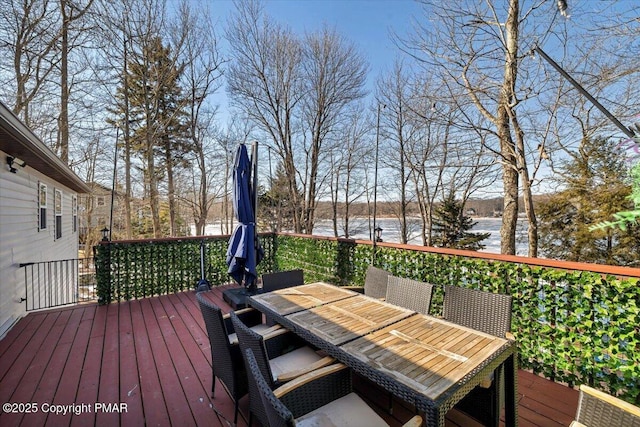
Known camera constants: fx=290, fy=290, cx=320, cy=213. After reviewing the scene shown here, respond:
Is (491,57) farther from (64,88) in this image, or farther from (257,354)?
(64,88)

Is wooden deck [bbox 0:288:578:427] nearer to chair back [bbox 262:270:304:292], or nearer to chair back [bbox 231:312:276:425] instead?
chair back [bbox 231:312:276:425]

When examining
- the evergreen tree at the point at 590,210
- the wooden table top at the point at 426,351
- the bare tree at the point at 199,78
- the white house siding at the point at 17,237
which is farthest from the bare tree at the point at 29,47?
the evergreen tree at the point at 590,210

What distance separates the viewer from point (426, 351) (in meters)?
1.78

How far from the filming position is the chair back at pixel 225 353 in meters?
2.13

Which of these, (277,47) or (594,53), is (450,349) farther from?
(277,47)

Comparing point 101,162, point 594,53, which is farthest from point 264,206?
point 594,53

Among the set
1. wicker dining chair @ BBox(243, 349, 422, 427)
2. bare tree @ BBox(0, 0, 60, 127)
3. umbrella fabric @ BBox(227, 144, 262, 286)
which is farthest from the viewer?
bare tree @ BBox(0, 0, 60, 127)

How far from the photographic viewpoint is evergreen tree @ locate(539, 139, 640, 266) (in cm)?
779

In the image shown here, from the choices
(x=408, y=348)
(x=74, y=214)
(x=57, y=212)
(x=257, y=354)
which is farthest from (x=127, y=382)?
(x=74, y=214)

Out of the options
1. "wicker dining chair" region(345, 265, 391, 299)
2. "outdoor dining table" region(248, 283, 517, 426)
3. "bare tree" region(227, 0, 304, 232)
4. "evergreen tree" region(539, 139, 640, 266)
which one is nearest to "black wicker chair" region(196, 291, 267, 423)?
"outdoor dining table" region(248, 283, 517, 426)

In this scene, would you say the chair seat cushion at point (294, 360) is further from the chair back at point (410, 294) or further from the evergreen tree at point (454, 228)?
the evergreen tree at point (454, 228)

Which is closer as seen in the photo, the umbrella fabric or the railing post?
the umbrella fabric

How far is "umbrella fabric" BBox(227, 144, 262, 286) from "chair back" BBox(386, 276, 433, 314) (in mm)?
2226

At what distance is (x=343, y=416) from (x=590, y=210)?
1172 cm
